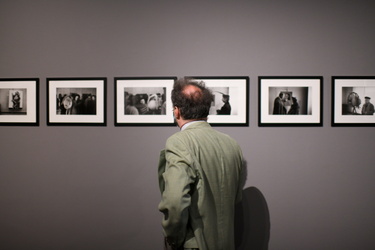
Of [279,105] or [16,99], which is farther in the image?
[16,99]

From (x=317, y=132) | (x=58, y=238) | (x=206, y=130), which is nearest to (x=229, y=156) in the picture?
(x=206, y=130)

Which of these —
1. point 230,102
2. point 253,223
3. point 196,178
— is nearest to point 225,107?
point 230,102

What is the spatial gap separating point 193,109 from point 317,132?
132cm

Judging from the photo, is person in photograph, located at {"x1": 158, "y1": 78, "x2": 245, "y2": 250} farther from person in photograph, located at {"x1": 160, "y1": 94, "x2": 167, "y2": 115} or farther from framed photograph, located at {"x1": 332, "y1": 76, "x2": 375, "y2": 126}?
framed photograph, located at {"x1": 332, "y1": 76, "x2": 375, "y2": 126}

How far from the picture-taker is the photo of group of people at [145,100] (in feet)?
7.43

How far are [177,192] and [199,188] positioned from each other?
0.16m

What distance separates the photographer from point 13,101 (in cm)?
235

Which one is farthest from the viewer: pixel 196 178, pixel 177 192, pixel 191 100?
pixel 191 100

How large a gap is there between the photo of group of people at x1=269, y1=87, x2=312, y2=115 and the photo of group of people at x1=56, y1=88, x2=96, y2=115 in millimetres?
1621

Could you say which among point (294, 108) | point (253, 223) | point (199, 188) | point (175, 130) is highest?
point (294, 108)

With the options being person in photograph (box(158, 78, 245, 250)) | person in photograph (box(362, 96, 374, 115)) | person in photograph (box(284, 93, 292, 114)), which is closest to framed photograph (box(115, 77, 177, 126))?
person in photograph (box(158, 78, 245, 250))

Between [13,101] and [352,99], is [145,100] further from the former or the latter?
[352,99]

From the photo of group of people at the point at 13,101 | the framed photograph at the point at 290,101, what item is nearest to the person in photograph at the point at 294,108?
the framed photograph at the point at 290,101

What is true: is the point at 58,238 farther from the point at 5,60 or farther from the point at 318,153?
the point at 318,153
